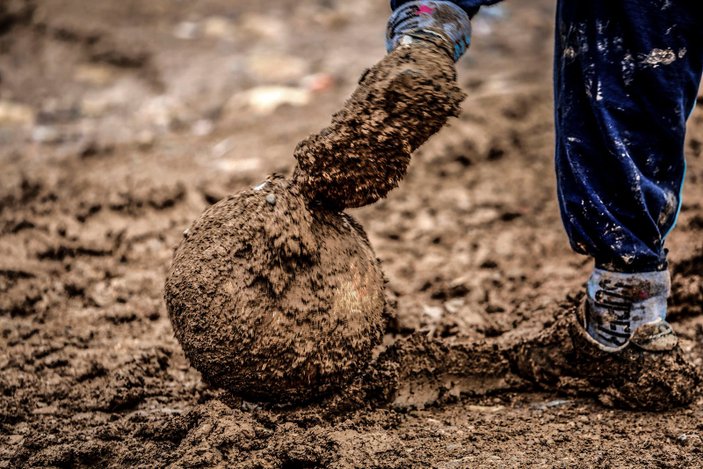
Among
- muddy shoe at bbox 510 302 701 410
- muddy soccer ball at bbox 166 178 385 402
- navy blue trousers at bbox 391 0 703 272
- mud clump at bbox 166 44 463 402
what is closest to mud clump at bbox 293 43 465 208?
mud clump at bbox 166 44 463 402

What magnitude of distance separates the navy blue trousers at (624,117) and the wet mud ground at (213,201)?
0.46 metres

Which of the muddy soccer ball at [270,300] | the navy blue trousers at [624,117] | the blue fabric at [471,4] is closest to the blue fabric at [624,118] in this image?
the navy blue trousers at [624,117]

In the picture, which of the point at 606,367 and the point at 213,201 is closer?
the point at 606,367

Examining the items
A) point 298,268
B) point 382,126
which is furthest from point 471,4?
point 298,268

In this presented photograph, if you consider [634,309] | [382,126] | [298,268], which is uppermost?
[382,126]

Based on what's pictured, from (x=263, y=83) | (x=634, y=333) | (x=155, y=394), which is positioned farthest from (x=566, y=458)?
(x=263, y=83)

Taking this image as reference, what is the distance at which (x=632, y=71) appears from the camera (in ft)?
4.95

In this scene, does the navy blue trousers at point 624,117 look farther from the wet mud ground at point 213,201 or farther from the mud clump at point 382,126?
the wet mud ground at point 213,201

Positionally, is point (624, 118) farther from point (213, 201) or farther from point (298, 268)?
point (213, 201)

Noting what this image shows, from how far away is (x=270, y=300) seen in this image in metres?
1.54

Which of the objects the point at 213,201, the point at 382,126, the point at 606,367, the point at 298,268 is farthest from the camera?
the point at 213,201

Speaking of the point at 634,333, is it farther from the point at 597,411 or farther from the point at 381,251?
the point at 381,251

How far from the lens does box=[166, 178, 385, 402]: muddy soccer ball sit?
1.53 meters

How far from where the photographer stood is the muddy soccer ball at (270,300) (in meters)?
1.53
